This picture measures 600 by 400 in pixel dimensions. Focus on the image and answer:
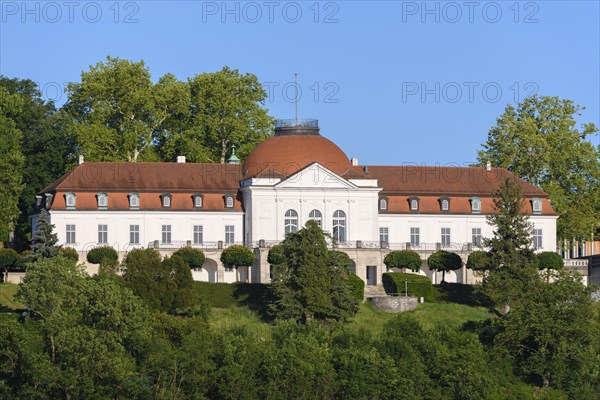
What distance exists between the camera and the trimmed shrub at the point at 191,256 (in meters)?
90.0

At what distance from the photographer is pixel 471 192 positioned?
9681 centimetres

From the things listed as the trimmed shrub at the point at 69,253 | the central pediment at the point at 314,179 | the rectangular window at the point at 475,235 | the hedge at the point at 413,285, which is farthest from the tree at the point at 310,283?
the rectangular window at the point at 475,235

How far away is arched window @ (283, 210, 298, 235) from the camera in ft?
305

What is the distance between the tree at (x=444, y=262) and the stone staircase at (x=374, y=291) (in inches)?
130

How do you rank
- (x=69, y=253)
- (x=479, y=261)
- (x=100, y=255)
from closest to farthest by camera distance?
1. (x=479, y=261)
2. (x=69, y=253)
3. (x=100, y=255)

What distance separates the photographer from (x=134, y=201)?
93375 millimetres

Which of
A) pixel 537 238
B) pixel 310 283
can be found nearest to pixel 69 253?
pixel 310 283

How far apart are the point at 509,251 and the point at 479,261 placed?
145cm

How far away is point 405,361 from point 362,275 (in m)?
15.9

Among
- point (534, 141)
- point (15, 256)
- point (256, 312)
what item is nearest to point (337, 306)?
point (256, 312)

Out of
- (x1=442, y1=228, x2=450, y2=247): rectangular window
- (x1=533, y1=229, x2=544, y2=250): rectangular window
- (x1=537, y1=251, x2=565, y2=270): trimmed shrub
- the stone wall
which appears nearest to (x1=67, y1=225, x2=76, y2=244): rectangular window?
the stone wall

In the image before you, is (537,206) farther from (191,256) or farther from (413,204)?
(191,256)

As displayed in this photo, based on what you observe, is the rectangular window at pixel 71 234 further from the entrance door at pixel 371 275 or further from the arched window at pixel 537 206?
the arched window at pixel 537 206

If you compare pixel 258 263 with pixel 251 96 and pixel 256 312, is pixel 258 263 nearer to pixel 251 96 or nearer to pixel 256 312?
→ pixel 256 312
